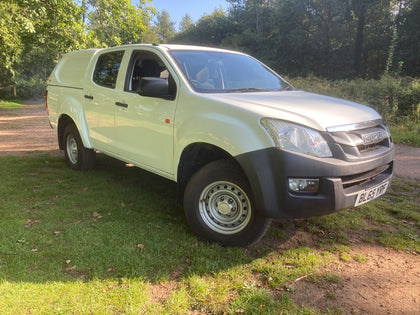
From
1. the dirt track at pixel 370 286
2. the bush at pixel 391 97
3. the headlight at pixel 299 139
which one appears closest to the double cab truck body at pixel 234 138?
the headlight at pixel 299 139

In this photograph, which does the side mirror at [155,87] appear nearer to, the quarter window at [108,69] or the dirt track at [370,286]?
the quarter window at [108,69]

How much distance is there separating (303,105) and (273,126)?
24.2 inches

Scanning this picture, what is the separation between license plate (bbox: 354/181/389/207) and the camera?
2.85m

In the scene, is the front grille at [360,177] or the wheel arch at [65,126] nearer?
the front grille at [360,177]

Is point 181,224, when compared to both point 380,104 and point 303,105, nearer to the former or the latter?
point 303,105

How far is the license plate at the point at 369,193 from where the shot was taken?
2.85 m

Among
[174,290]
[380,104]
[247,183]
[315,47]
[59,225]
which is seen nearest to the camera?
[174,290]

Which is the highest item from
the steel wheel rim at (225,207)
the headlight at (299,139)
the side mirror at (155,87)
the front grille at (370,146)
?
the side mirror at (155,87)

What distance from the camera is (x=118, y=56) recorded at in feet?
14.9

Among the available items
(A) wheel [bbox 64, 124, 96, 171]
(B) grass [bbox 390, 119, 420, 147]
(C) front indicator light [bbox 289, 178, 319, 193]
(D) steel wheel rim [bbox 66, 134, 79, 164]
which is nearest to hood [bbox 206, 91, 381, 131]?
(C) front indicator light [bbox 289, 178, 319, 193]

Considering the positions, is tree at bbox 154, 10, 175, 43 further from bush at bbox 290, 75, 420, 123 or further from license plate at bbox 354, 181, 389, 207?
license plate at bbox 354, 181, 389, 207

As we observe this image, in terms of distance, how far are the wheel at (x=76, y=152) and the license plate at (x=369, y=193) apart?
439cm

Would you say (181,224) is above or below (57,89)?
below

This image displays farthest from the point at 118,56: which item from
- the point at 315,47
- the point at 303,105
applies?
the point at 315,47
